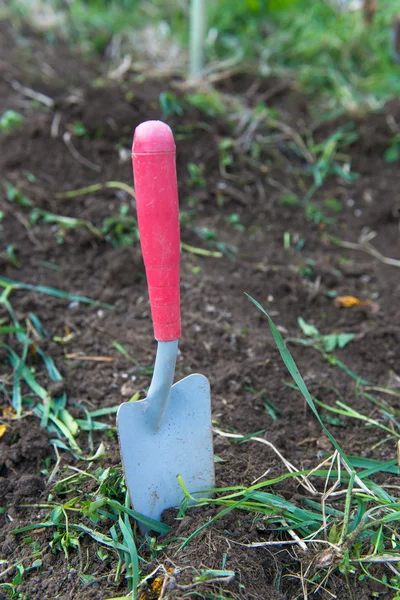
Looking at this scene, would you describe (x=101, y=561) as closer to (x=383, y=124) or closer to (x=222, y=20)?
(x=383, y=124)

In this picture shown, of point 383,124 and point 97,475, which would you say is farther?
point 383,124

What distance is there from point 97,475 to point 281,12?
12.6ft

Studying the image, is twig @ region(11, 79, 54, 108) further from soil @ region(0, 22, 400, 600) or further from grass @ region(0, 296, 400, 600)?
grass @ region(0, 296, 400, 600)

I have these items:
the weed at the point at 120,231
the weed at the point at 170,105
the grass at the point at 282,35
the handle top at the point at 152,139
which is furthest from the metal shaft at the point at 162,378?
the grass at the point at 282,35

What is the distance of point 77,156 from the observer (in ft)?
8.32

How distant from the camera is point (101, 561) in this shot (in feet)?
3.80

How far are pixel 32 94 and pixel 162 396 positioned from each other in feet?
7.53

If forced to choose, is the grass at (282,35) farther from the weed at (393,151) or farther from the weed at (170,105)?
the weed at (170,105)

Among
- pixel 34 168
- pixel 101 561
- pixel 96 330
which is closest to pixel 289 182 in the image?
pixel 34 168

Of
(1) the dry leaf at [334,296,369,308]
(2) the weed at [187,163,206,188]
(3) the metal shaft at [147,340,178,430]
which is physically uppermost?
(2) the weed at [187,163,206,188]

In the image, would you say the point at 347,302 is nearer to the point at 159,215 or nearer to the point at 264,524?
the point at 264,524

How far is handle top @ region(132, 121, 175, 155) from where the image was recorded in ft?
3.25

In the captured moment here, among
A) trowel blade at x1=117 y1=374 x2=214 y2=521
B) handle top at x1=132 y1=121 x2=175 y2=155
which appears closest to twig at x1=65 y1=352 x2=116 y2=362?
trowel blade at x1=117 y1=374 x2=214 y2=521

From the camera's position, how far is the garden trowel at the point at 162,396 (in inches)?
39.7
